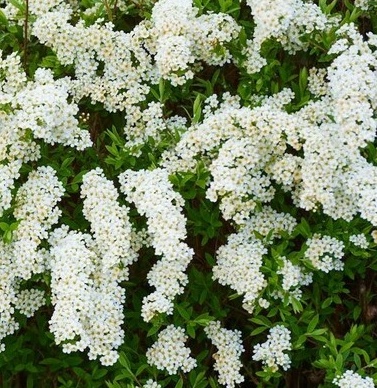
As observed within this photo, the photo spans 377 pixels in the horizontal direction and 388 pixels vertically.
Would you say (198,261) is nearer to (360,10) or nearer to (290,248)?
(290,248)

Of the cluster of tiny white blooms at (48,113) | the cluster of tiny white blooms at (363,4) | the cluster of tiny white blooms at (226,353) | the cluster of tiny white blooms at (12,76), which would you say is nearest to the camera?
the cluster of tiny white blooms at (48,113)

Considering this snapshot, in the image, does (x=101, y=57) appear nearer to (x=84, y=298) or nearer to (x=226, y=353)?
(x=84, y=298)

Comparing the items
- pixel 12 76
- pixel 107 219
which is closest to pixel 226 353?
pixel 107 219

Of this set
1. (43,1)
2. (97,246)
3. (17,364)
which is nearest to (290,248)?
(97,246)

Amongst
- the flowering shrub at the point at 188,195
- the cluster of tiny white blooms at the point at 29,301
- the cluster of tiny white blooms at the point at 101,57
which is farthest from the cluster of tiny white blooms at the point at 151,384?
the cluster of tiny white blooms at the point at 101,57

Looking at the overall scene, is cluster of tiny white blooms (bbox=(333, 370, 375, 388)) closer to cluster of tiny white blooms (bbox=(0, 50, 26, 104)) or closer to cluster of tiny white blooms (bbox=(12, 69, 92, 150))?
cluster of tiny white blooms (bbox=(12, 69, 92, 150))

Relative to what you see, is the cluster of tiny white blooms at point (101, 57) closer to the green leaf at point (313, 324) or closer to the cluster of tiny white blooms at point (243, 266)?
the cluster of tiny white blooms at point (243, 266)
